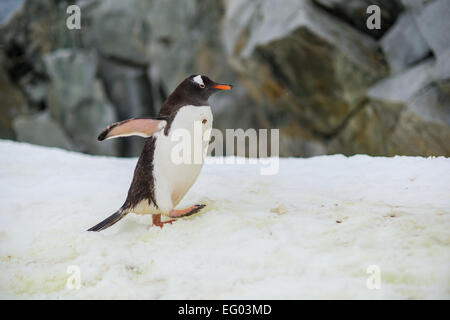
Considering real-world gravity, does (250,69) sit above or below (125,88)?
below

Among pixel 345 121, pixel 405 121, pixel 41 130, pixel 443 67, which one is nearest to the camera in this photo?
pixel 443 67

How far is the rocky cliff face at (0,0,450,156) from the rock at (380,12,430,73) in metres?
0.02

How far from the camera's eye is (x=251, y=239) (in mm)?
1490

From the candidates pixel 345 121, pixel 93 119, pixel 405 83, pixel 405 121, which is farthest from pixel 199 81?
pixel 93 119

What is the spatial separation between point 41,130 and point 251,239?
7786 mm

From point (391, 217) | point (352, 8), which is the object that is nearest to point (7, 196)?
point (391, 217)

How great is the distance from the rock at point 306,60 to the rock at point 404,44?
0.45 feet

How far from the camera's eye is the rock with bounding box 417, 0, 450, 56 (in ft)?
12.6

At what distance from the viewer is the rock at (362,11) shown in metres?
4.79

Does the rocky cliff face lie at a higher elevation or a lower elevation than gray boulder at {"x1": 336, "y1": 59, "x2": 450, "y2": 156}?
higher

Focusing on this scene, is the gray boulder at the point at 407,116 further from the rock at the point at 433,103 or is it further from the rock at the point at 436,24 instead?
the rock at the point at 436,24

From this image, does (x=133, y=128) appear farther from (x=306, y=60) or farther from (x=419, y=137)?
Answer: (x=306, y=60)

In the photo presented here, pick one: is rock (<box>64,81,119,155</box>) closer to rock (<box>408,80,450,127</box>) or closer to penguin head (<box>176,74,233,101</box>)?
rock (<box>408,80,450,127</box>)

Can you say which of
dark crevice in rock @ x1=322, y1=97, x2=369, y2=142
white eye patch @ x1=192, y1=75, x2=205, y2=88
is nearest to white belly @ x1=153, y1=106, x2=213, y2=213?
white eye patch @ x1=192, y1=75, x2=205, y2=88
